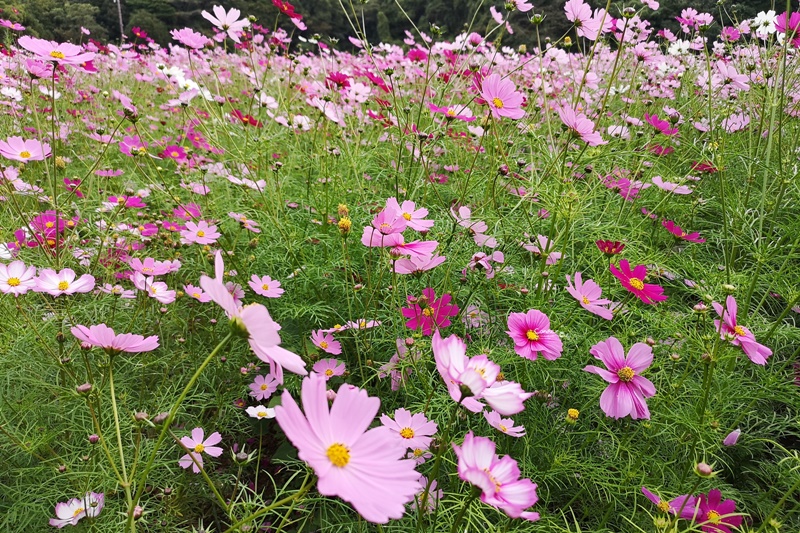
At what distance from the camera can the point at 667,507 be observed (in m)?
0.63

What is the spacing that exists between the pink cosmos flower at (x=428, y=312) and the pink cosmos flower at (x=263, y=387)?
306mm

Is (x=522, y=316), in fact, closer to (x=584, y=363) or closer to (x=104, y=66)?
(x=584, y=363)

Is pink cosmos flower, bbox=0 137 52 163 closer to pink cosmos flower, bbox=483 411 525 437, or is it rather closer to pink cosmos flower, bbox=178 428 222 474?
pink cosmos flower, bbox=178 428 222 474

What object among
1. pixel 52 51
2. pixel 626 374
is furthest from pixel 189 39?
pixel 626 374

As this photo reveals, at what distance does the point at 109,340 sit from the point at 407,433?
0.37 meters

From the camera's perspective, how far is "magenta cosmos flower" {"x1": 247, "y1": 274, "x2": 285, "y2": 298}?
89 centimetres

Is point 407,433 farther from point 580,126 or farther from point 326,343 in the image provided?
point 580,126

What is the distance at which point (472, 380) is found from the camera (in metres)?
0.40

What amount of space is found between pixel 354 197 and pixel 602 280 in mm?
719

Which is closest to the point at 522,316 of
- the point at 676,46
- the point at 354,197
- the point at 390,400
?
the point at 390,400

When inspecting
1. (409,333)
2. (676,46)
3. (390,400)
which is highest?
(676,46)

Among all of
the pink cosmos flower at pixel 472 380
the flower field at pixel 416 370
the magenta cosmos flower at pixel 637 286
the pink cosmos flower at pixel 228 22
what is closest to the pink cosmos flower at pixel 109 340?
the flower field at pixel 416 370

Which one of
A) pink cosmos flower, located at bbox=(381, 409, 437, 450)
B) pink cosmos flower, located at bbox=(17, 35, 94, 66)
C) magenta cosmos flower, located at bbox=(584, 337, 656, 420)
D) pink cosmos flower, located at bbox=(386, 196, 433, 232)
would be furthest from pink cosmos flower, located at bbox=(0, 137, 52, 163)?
magenta cosmos flower, located at bbox=(584, 337, 656, 420)

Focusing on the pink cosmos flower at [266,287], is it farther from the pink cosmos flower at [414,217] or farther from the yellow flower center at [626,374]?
the yellow flower center at [626,374]
